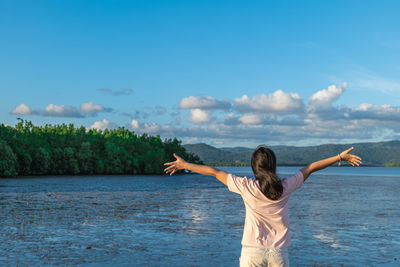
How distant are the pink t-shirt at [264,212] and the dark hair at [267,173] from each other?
9 centimetres

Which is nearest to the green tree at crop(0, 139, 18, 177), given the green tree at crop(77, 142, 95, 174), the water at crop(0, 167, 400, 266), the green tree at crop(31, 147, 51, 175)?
the green tree at crop(31, 147, 51, 175)

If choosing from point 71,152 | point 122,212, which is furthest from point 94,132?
point 122,212

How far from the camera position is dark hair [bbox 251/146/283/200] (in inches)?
198

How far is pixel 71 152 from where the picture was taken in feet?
348

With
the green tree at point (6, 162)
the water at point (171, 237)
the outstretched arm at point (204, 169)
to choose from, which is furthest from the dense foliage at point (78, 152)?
the outstretched arm at point (204, 169)

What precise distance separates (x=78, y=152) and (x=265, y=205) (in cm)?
11031

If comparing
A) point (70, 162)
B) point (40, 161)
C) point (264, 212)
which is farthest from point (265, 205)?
point (70, 162)

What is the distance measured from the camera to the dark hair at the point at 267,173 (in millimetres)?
5027

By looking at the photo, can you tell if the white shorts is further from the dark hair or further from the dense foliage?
the dense foliage

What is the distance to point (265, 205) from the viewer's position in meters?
5.21

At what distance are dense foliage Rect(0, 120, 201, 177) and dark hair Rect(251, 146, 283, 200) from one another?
270 feet

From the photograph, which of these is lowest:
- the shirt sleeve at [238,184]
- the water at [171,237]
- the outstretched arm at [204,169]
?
the water at [171,237]

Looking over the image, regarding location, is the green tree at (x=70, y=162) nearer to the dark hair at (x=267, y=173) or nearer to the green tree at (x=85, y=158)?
the green tree at (x=85, y=158)

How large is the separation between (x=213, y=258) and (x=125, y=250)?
274cm
